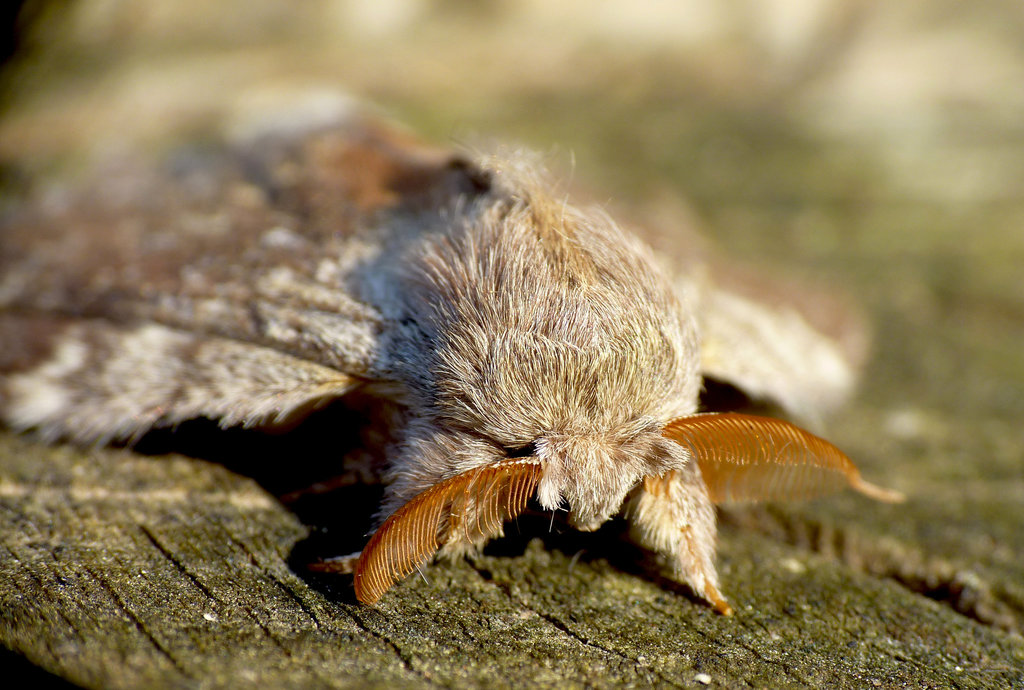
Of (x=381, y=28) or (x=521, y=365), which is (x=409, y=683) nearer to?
(x=521, y=365)

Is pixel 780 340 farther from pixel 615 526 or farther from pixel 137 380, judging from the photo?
pixel 137 380

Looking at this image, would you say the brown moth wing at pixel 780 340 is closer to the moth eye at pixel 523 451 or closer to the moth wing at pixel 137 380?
the moth eye at pixel 523 451

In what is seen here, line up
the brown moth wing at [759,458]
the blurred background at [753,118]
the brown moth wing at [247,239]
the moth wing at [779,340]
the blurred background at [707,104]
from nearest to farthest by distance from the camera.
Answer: the brown moth wing at [759,458]
the brown moth wing at [247,239]
the moth wing at [779,340]
the blurred background at [753,118]
the blurred background at [707,104]

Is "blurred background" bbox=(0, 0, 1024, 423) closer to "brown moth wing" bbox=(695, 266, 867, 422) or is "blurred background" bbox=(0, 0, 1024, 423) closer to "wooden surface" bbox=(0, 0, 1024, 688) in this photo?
"wooden surface" bbox=(0, 0, 1024, 688)

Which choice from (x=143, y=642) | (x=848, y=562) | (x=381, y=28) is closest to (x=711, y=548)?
(x=848, y=562)

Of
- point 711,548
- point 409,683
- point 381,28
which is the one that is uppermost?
point 381,28

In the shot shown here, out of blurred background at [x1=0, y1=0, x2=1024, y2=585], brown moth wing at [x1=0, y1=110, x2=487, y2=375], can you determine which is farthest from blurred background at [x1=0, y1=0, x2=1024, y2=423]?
brown moth wing at [x1=0, y1=110, x2=487, y2=375]

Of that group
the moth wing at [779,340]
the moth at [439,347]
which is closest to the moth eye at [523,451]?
the moth at [439,347]
